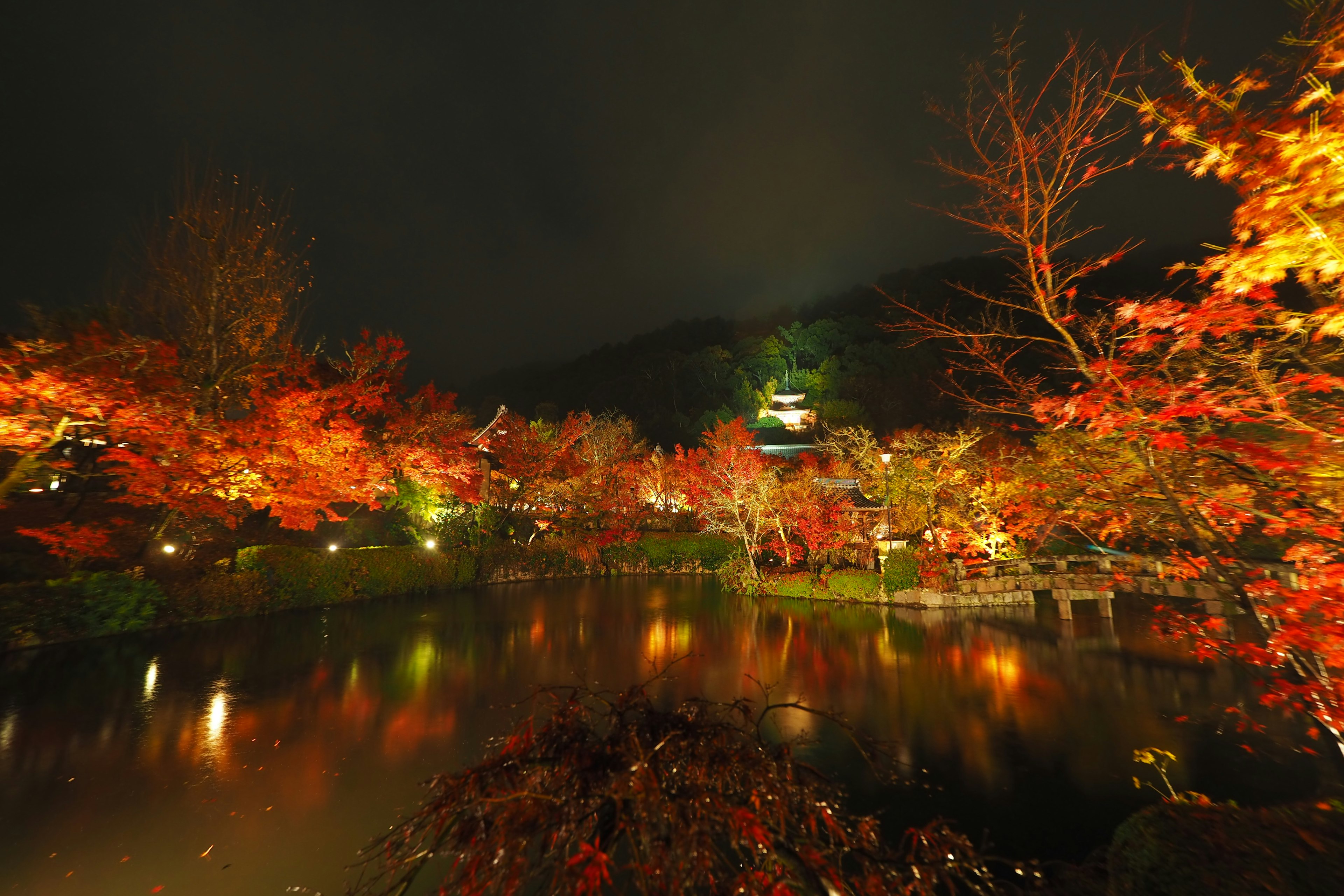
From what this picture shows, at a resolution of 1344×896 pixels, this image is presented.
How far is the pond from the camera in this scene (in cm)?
414

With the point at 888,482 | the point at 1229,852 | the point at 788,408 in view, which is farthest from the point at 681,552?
the point at 788,408

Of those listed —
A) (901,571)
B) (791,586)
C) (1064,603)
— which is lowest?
(791,586)

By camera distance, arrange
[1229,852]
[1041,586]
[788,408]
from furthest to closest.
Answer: [788,408] → [1041,586] → [1229,852]

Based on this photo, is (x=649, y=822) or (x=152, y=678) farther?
(x=152, y=678)

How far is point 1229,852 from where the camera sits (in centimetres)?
269

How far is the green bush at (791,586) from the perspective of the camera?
46.7ft

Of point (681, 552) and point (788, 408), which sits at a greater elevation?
point (788, 408)

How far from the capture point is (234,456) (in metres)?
10.7

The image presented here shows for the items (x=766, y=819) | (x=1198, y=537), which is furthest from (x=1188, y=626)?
(x=766, y=819)

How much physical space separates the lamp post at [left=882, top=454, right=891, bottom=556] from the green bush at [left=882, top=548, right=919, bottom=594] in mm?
823

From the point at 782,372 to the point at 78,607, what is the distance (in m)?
48.4

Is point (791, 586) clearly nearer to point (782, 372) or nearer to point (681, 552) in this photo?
point (681, 552)

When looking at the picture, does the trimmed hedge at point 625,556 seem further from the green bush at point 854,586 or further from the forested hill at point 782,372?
the forested hill at point 782,372

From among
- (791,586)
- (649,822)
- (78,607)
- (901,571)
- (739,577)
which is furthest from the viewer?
(739,577)
